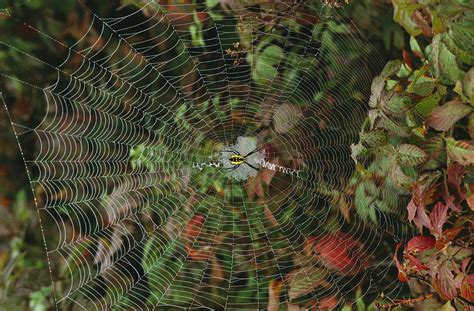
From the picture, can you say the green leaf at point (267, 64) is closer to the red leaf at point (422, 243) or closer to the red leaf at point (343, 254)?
the red leaf at point (343, 254)

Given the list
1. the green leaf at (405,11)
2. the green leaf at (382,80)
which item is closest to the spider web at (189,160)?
the green leaf at (382,80)

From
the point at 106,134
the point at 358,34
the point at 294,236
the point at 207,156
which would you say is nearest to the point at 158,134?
the point at 106,134

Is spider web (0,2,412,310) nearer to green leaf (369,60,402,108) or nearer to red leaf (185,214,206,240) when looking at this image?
red leaf (185,214,206,240)

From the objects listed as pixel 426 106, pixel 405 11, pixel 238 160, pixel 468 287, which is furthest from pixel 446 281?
pixel 238 160

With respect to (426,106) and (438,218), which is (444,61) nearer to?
(426,106)

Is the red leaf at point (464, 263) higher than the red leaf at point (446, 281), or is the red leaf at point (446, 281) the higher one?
the red leaf at point (464, 263)

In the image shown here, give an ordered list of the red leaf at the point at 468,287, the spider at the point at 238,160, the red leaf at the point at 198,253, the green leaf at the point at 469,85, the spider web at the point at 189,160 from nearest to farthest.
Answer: the green leaf at the point at 469,85
the red leaf at the point at 468,287
the spider web at the point at 189,160
the red leaf at the point at 198,253
the spider at the point at 238,160
